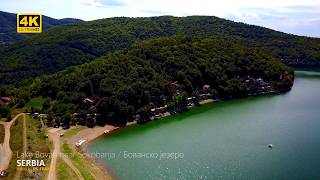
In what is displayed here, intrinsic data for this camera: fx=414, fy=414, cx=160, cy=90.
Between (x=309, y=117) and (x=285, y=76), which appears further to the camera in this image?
(x=285, y=76)

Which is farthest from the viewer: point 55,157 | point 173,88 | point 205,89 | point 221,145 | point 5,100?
point 205,89

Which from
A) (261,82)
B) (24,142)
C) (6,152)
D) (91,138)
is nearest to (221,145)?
(91,138)

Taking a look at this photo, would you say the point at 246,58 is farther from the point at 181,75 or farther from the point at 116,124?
the point at 116,124

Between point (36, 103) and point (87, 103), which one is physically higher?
point (87, 103)

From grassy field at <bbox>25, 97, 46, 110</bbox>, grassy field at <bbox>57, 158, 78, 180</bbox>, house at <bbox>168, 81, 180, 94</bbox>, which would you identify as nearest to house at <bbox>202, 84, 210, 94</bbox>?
house at <bbox>168, 81, 180, 94</bbox>

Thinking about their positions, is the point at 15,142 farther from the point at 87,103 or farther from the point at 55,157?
the point at 87,103

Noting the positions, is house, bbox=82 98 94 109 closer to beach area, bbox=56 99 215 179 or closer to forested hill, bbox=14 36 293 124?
forested hill, bbox=14 36 293 124

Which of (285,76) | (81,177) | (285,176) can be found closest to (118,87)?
(81,177)
